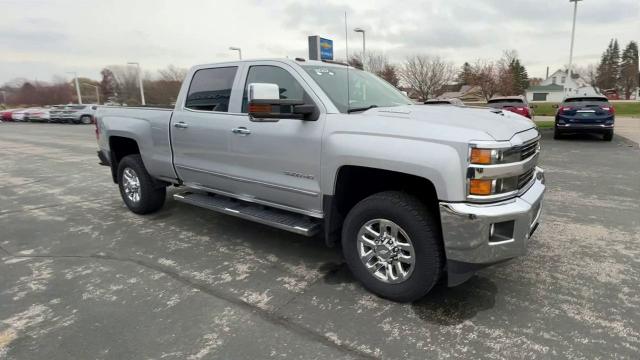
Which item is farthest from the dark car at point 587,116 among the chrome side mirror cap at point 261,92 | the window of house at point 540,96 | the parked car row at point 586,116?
the window of house at point 540,96

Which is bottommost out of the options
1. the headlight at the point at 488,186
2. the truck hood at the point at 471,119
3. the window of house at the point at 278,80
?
the headlight at the point at 488,186

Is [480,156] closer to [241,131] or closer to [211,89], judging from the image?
[241,131]

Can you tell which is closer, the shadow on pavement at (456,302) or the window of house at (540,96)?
the shadow on pavement at (456,302)

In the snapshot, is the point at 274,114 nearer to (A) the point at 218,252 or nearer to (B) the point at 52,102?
(A) the point at 218,252

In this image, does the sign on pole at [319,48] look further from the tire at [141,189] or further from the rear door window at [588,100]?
the rear door window at [588,100]

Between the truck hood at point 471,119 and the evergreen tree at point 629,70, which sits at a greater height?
the evergreen tree at point 629,70

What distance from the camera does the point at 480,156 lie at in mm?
2764

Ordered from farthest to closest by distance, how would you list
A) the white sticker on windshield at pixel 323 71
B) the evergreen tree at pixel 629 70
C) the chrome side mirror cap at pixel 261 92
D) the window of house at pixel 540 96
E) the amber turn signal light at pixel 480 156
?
the evergreen tree at pixel 629 70, the window of house at pixel 540 96, the white sticker on windshield at pixel 323 71, the chrome side mirror cap at pixel 261 92, the amber turn signal light at pixel 480 156

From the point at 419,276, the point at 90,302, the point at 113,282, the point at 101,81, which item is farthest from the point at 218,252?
the point at 101,81

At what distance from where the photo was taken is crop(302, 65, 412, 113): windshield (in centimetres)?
375

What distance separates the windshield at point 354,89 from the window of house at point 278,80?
0.58 feet

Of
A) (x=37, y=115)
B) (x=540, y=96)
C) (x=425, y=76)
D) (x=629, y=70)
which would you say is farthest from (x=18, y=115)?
(x=629, y=70)

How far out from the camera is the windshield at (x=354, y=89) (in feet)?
12.3

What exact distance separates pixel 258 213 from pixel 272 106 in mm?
1274
